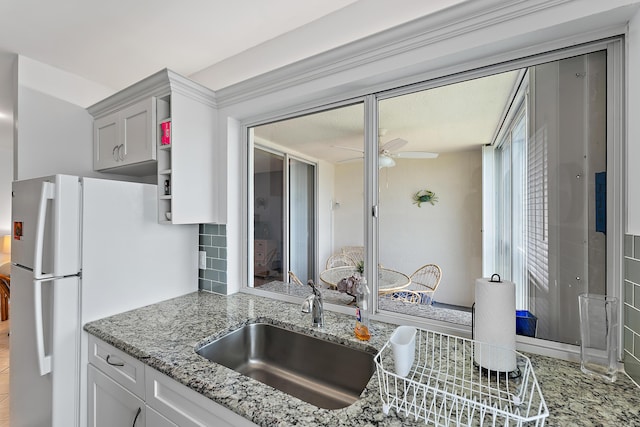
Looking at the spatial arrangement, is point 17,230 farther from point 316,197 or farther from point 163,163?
point 316,197

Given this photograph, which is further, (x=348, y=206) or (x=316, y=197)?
(x=316, y=197)


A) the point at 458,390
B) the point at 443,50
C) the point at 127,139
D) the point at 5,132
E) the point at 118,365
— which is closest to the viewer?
the point at 458,390

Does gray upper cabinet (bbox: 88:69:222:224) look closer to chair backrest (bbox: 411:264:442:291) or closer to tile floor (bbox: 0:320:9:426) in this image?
chair backrest (bbox: 411:264:442:291)

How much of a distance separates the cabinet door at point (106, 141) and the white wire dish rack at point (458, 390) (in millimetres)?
2182

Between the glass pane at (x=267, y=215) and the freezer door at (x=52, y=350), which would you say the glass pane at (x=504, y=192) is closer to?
the glass pane at (x=267, y=215)

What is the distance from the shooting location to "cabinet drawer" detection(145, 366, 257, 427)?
92cm

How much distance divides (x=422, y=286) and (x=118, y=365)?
1.53 meters

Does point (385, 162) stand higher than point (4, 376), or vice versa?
point (385, 162)

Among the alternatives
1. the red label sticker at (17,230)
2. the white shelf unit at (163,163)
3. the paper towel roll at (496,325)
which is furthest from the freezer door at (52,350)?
the paper towel roll at (496,325)

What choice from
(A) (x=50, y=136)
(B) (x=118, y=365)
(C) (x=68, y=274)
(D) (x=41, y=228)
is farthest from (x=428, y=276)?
(A) (x=50, y=136)

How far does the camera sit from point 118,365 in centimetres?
130

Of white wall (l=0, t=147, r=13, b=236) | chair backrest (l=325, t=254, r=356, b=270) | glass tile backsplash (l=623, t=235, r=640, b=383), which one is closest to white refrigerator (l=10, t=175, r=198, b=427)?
chair backrest (l=325, t=254, r=356, b=270)

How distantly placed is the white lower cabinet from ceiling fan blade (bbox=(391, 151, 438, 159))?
1.31m

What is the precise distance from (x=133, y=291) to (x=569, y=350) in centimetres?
214
